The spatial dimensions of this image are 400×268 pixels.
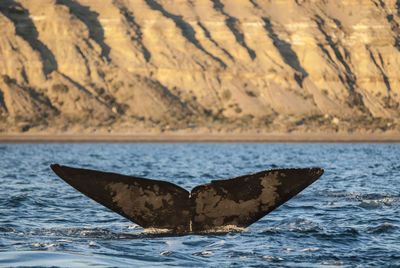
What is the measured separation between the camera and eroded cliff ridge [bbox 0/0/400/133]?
9300 centimetres

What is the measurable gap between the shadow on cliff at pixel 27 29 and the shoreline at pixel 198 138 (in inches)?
727

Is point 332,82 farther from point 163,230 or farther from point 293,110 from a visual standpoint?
point 163,230

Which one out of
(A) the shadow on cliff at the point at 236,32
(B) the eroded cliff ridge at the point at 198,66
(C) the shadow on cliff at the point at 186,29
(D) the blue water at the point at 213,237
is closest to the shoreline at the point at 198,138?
(B) the eroded cliff ridge at the point at 198,66

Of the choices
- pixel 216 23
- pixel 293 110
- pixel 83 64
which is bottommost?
pixel 293 110

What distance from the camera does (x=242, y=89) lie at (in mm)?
102312

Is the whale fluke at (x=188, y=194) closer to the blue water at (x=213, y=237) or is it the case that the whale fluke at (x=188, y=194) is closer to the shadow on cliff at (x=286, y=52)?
the blue water at (x=213, y=237)

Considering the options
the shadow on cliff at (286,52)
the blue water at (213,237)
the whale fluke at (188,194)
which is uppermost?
the shadow on cliff at (286,52)

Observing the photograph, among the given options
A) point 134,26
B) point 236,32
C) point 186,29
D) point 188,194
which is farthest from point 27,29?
point 188,194

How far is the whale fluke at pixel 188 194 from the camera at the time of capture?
1048 centimetres

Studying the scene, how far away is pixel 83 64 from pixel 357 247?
91383mm

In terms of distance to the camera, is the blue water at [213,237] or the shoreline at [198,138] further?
the shoreline at [198,138]

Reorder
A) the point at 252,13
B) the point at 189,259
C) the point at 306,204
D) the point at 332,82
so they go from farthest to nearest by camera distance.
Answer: the point at 252,13 < the point at 332,82 < the point at 306,204 < the point at 189,259

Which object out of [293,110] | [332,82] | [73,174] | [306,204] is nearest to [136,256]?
[73,174]

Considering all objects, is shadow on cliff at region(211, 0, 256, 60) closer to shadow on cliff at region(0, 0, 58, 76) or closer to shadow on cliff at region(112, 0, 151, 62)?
shadow on cliff at region(112, 0, 151, 62)
